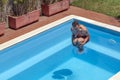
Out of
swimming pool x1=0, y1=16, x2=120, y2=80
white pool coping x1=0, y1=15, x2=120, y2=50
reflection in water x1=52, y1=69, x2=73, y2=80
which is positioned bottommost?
reflection in water x1=52, y1=69, x2=73, y2=80

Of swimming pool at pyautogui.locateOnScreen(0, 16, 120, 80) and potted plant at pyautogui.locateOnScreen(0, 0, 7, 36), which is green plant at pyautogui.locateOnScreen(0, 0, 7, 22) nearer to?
potted plant at pyautogui.locateOnScreen(0, 0, 7, 36)

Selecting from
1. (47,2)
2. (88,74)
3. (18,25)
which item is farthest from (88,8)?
(88,74)

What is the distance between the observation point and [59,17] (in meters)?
12.9

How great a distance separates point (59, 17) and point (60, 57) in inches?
111

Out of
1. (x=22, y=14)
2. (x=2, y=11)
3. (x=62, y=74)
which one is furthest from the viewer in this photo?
(x=22, y=14)

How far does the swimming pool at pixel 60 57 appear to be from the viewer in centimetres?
967

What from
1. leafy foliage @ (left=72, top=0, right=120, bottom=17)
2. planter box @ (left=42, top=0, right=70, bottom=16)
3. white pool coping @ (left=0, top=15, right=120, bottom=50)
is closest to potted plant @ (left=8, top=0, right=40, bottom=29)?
planter box @ (left=42, top=0, right=70, bottom=16)

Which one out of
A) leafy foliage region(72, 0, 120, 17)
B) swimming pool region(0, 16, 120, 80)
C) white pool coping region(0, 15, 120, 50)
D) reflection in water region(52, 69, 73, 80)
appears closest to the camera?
reflection in water region(52, 69, 73, 80)

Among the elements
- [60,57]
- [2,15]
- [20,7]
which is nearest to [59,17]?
[20,7]

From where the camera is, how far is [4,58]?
1007 centimetres

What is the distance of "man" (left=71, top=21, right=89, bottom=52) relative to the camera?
9398 millimetres

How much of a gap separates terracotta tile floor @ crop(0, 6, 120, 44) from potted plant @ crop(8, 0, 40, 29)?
21 cm

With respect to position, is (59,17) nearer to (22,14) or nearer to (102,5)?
(22,14)

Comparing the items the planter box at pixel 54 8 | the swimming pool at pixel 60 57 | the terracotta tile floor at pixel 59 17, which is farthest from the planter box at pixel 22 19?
the swimming pool at pixel 60 57
